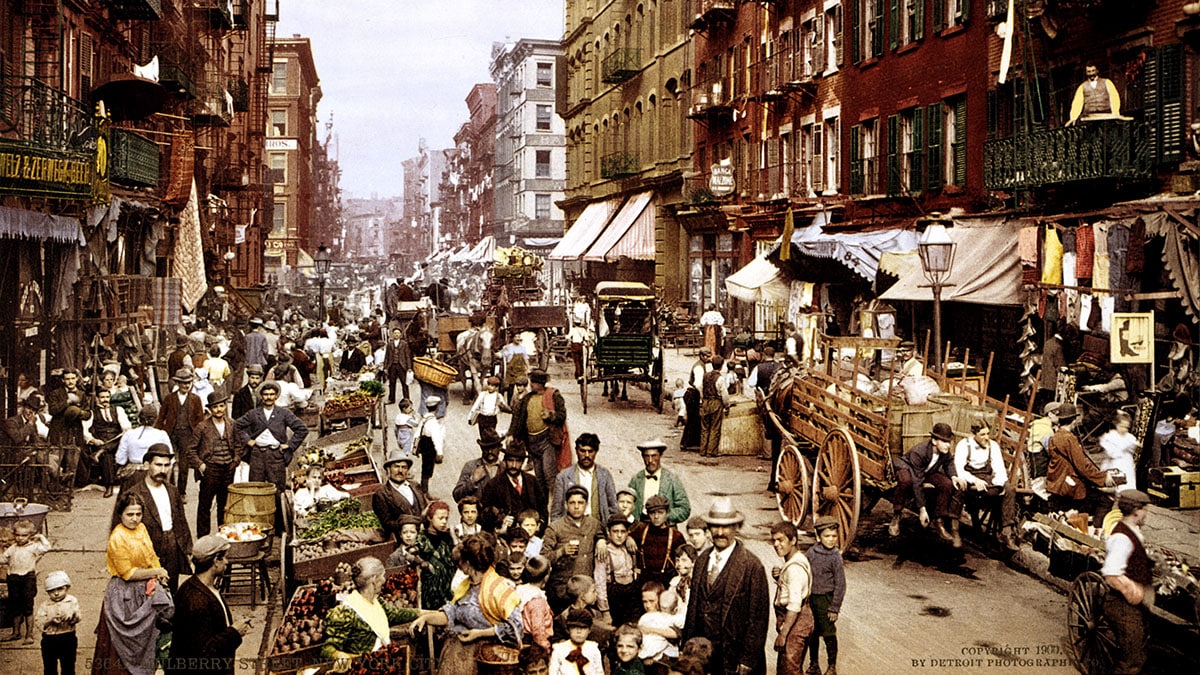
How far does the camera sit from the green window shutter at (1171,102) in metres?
17.3

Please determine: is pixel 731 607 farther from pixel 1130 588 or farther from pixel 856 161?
pixel 856 161

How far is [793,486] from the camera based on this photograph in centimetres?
1466

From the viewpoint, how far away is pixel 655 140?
49938mm

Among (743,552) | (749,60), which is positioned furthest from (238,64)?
(743,552)

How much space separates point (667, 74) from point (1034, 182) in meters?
30.0

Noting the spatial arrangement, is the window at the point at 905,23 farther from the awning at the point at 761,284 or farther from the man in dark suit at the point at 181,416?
the man in dark suit at the point at 181,416

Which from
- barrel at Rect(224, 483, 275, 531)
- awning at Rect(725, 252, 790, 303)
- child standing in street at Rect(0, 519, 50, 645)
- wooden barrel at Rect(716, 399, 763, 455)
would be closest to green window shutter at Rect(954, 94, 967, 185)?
wooden barrel at Rect(716, 399, 763, 455)

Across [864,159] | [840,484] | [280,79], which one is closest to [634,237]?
[864,159]

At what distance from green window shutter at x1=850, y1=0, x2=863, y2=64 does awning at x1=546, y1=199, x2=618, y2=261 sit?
23.0m

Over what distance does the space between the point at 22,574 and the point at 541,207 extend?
79.7 m

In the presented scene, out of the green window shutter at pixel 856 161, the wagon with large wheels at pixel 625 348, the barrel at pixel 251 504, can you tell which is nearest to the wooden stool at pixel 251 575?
the barrel at pixel 251 504

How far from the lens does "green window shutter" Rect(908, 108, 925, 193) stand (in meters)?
26.4

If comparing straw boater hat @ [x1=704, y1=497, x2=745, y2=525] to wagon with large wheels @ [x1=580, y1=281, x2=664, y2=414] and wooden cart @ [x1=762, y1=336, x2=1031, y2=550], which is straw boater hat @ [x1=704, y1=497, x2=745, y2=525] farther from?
wagon with large wheels @ [x1=580, y1=281, x2=664, y2=414]

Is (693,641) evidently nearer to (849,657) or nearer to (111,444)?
(849,657)
